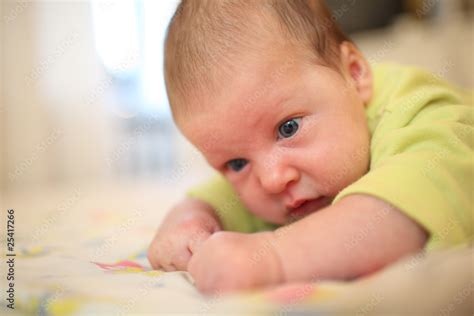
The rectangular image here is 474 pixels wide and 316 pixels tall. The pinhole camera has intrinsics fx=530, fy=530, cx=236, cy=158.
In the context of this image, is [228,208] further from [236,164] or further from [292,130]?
[292,130]

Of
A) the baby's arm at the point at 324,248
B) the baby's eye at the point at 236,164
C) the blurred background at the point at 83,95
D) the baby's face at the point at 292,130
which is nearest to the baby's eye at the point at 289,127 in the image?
the baby's face at the point at 292,130

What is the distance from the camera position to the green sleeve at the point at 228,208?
3.49 ft

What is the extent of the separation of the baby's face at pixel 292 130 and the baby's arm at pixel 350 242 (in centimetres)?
18

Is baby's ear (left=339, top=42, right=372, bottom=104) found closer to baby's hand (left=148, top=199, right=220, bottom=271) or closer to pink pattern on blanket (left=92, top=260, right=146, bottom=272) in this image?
baby's hand (left=148, top=199, right=220, bottom=271)

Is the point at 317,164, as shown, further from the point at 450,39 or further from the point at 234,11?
the point at 450,39

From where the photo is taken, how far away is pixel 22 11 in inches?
161

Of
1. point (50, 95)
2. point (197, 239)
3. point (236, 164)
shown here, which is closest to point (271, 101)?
point (236, 164)

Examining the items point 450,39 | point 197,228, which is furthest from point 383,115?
point 450,39

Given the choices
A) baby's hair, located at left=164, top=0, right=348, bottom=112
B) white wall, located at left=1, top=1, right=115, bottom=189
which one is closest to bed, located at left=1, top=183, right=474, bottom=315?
baby's hair, located at left=164, top=0, right=348, bottom=112

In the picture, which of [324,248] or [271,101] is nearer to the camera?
[324,248]

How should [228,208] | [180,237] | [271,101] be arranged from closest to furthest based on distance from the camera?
1. [271,101]
2. [180,237]
3. [228,208]

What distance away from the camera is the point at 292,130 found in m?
0.82

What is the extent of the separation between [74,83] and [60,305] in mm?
3935

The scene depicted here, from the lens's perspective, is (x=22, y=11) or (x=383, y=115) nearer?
(x=383, y=115)
